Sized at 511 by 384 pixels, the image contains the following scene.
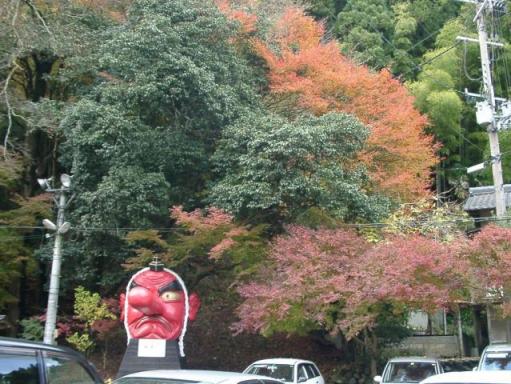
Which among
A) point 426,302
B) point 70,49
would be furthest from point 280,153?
point 70,49

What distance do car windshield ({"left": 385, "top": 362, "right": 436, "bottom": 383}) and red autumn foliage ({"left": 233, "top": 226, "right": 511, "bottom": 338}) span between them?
1.34 m

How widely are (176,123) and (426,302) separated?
1060 cm

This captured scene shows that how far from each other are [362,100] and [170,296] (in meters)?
11.0

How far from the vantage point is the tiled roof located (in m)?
29.8

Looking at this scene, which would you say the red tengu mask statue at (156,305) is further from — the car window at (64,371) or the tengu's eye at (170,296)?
the car window at (64,371)

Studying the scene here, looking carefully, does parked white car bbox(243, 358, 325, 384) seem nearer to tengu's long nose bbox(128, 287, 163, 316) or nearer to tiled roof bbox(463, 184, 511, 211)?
tengu's long nose bbox(128, 287, 163, 316)

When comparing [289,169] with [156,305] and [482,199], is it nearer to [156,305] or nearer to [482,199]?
[156,305]

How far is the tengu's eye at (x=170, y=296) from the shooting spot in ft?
70.0

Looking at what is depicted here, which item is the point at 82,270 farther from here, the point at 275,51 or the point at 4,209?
the point at 275,51

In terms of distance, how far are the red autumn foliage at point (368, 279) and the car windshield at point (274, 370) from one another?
133 centimetres

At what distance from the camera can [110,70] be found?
75.7 feet

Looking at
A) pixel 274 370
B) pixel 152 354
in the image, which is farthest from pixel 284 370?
pixel 152 354

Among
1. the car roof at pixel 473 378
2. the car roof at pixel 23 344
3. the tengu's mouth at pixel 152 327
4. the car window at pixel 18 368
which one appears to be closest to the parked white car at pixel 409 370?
the tengu's mouth at pixel 152 327

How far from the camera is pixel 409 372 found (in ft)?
54.4
